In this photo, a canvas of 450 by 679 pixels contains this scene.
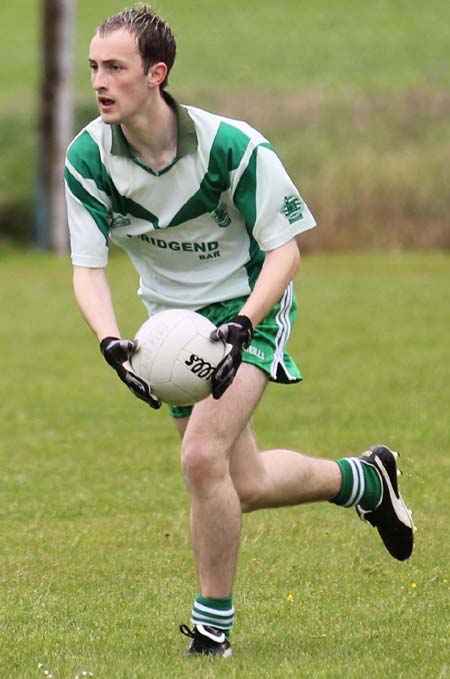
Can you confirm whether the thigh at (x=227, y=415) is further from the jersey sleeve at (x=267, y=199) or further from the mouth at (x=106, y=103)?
the mouth at (x=106, y=103)

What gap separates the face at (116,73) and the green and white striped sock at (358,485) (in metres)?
1.95

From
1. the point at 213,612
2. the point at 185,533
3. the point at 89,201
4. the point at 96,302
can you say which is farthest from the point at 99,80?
the point at 185,533

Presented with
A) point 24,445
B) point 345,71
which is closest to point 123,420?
point 24,445

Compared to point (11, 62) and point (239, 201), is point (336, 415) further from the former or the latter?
point (11, 62)

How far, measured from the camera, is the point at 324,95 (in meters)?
28.1

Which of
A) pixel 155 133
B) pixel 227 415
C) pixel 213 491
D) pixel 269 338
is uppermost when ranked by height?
pixel 155 133

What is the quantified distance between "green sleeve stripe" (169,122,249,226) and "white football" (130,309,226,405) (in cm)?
45

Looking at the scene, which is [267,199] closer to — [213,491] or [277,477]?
[213,491]

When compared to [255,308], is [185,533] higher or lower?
lower

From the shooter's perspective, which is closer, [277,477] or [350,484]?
[277,477]

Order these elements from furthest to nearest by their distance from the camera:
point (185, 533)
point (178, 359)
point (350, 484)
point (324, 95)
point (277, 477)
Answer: point (324, 95) < point (185, 533) < point (350, 484) < point (277, 477) < point (178, 359)

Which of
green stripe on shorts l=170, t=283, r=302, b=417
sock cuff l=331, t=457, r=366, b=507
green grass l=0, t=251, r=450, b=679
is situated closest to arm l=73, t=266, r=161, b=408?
green stripe on shorts l=170, t=283, r=302, b=417

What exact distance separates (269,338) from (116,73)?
1.13 m

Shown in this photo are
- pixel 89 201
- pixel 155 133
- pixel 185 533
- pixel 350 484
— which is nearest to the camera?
pixel 155 133
